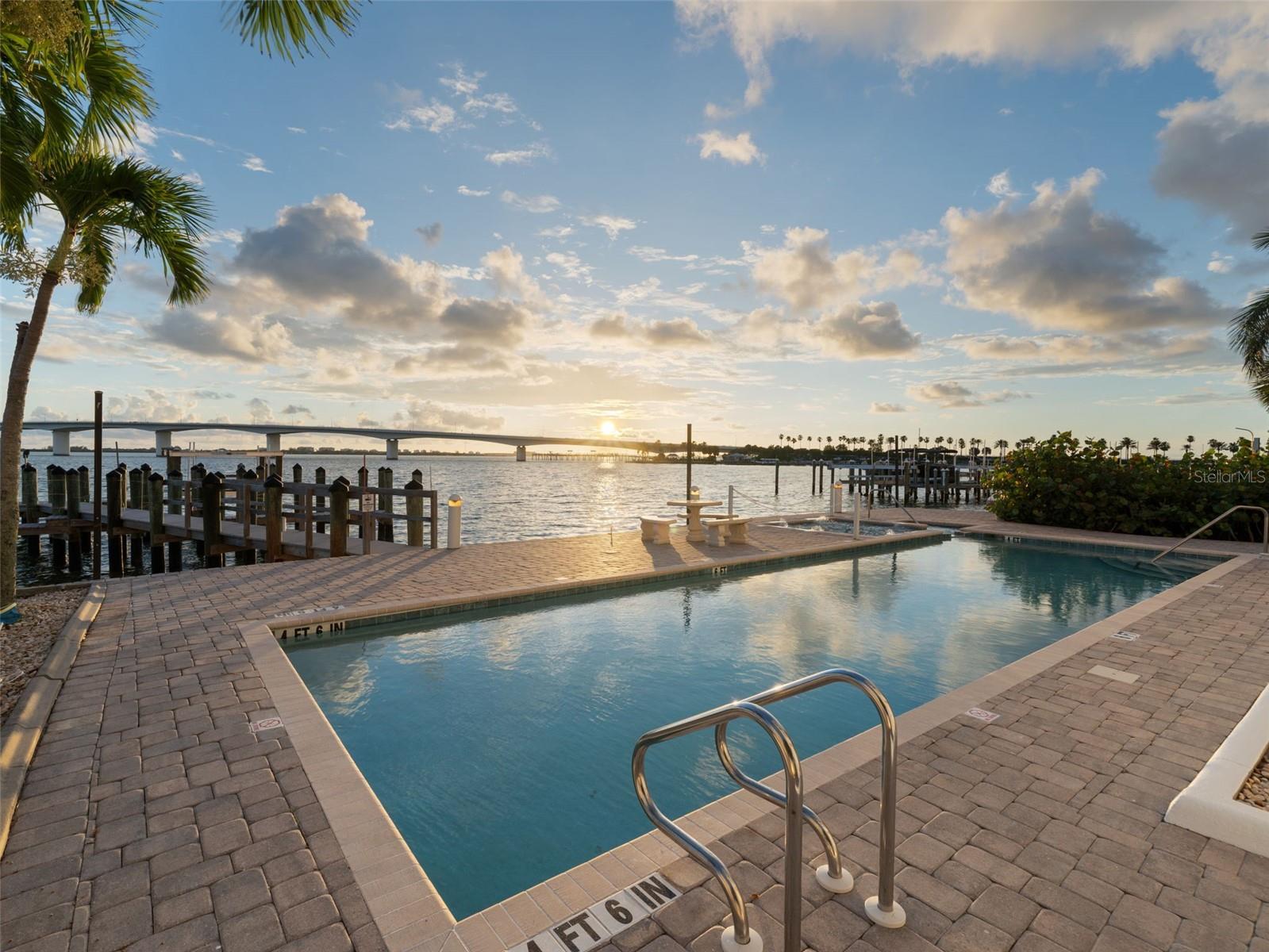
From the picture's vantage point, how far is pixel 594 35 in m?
9.77

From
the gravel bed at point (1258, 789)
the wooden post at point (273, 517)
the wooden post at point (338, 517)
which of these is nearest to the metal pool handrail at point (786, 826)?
the gravel bed at point (1258, 789)

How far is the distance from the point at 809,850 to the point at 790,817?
3.87 feet

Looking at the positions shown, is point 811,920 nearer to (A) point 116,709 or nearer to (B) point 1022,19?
(A) point 116,709

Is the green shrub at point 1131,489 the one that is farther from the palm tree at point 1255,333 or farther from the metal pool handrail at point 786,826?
the metal pool handrail at point 786,826

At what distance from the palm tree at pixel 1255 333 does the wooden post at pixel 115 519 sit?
3651cm

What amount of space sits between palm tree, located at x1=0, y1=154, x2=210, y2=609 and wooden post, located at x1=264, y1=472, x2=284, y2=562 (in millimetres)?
4085

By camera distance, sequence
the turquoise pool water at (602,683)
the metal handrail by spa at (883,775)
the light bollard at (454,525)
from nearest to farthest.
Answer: the metal handrail by spa at (883,775), the turquoise pool water at (602,683), the light bollard at (454,525)

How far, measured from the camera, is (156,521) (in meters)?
14.4

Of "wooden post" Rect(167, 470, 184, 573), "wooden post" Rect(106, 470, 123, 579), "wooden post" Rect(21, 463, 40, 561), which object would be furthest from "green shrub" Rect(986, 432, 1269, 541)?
"wooden post" Rect(21, 463, 40, 561)

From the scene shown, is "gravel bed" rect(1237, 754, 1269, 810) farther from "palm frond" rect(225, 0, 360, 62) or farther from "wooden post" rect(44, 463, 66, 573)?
"wooden post" rect(44, 463, 66, 573)

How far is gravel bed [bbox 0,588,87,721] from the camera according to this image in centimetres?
459

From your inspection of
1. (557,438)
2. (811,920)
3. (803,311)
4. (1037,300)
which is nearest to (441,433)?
(557,438)

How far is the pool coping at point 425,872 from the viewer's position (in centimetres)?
232

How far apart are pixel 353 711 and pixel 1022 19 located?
475 inches
